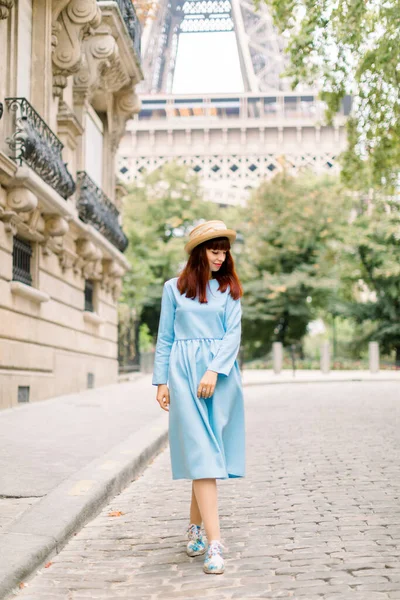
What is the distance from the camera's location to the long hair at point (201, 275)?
3.99 meters

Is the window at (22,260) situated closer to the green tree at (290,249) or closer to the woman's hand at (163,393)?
the woman's hand at (163,393)

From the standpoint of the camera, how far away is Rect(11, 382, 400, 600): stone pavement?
349 cm

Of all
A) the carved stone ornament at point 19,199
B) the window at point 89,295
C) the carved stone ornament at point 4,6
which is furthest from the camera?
the window at point 89,295

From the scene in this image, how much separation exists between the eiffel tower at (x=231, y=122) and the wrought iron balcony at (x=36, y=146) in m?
35.1

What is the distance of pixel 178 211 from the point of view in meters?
36.4

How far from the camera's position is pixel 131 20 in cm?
1778

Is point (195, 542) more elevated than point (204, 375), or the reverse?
point (204, 375)

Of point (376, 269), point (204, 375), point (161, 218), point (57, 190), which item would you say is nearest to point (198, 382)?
point (204, 375)

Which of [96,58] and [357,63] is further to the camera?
[96,58]

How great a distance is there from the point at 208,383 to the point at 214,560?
31.6 inches

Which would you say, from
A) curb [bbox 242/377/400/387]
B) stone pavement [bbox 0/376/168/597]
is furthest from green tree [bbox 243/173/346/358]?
stone pavement [bbox 0/376/168/597]

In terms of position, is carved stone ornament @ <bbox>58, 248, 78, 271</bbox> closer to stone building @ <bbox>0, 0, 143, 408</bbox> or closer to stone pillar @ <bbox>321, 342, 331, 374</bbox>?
stone building @ <bbox>0, 0, 143, 408</bbox>

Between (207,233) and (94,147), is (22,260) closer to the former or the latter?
(94,147)

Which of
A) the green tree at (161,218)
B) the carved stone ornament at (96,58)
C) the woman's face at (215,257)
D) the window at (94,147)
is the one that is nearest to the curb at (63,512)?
the woman's face at (215,257)
